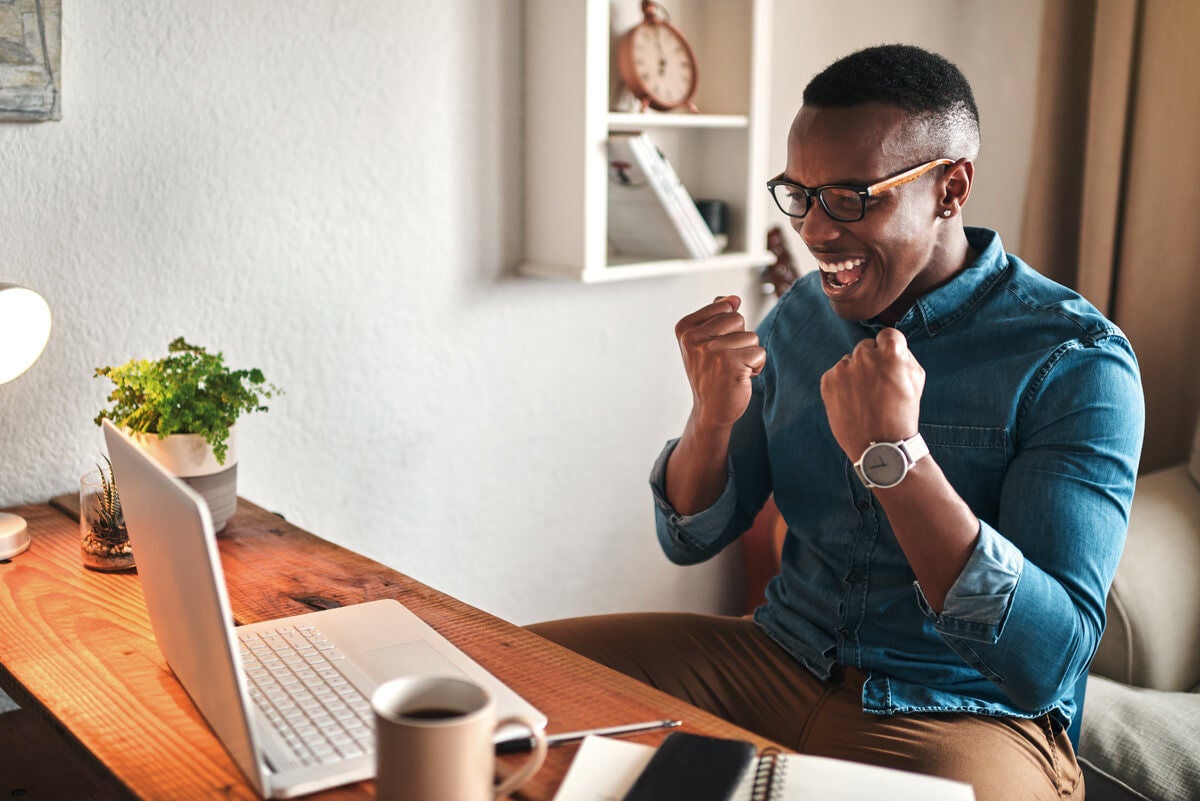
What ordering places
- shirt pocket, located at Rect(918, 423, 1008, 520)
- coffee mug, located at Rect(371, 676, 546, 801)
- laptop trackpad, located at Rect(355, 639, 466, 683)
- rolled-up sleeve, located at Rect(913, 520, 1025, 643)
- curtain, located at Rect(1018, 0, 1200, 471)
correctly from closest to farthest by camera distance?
coffee mug, located at Rect(371, 676, 546, 801) < laptop trackpad, located at Rect(355, 639, 466, 683) < rolled-up sleeve, located at Rect(913, 520, 1025, 643) < shirt pocket, located at Rect(918, 423, 1008, 520) < curtain, located at Rect(1018, 0, 1200, 471)

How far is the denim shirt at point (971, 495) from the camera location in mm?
1193

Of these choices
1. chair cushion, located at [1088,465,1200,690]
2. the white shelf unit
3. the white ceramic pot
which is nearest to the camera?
the white ceramic pot

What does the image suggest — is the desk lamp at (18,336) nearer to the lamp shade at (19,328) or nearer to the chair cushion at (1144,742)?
the lamp shade at (19,328)

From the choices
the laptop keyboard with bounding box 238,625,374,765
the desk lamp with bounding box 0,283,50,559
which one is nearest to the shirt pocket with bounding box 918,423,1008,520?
the laptop keyboard with bounding box 238,625,374,765

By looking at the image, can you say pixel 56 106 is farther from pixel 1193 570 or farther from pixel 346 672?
pixel 1193 570

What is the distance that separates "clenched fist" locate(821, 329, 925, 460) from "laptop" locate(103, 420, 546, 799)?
46 cm

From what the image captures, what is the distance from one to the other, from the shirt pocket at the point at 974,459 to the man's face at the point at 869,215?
0.60 feet

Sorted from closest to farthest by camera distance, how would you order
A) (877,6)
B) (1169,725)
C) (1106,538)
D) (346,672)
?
(346,672), (1106,538), (1169,725), (877,6)

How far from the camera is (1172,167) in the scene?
92.6 inches

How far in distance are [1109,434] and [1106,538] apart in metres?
0.12

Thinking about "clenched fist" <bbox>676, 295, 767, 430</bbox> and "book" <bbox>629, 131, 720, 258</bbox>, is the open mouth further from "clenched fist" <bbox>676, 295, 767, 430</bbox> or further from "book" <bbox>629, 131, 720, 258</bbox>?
"book" <bbox>629, 131, 720, 258</bbox>

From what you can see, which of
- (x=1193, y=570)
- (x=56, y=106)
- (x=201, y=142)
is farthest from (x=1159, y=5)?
(x=56, y=106)

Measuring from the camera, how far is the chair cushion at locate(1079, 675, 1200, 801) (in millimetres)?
1556

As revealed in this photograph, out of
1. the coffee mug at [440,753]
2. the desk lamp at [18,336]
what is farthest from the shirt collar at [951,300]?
the desk lamp at [18,336]
